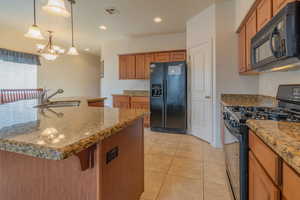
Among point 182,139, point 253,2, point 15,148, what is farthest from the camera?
point 182,139

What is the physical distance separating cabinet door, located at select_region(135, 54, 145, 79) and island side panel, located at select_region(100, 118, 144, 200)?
347 cm

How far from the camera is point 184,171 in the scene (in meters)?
2.21

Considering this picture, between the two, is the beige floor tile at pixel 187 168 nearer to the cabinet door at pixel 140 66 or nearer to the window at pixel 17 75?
the cabinet door at pixel 140 66

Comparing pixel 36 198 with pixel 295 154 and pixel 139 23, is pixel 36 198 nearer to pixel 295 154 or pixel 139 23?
pixel 295 154

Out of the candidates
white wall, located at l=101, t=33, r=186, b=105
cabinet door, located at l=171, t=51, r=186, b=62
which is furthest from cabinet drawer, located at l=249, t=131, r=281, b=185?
white wall, located at l=101, t=33, r=186, b=105

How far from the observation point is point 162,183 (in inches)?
76.6

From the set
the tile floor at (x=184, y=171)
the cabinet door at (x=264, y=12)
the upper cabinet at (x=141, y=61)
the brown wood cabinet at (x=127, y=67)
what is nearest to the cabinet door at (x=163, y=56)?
the upper cabinet at (x=141, y=61)

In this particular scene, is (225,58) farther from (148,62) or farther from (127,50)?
(127,50)

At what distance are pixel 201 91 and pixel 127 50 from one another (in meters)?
2.84

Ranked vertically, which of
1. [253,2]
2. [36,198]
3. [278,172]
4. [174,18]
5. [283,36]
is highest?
[174,18]

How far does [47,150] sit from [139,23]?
13.1 feet

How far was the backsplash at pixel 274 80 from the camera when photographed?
1842 millimetres

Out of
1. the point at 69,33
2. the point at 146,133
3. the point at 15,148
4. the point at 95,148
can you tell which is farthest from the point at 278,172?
the point at 69,33

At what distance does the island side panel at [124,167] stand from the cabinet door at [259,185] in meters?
0.84
